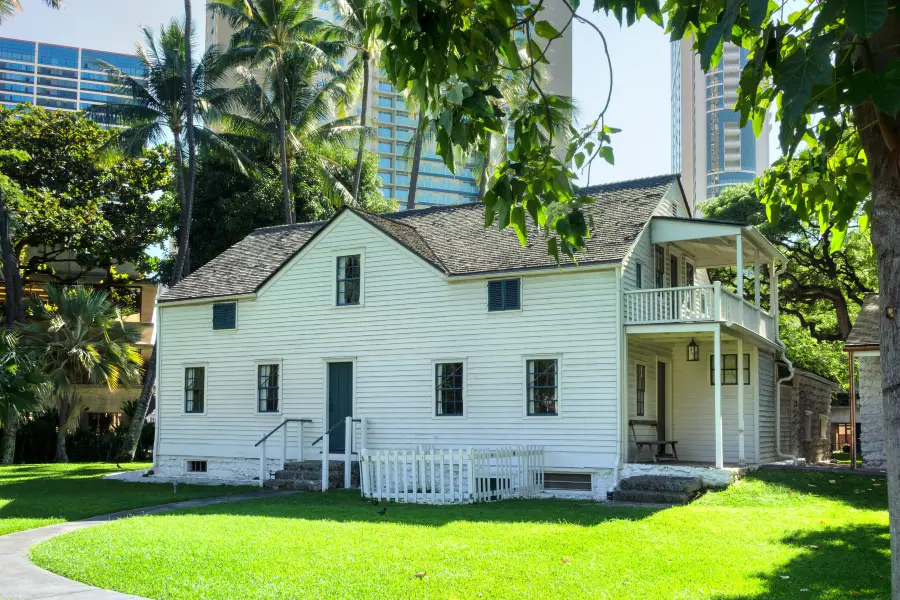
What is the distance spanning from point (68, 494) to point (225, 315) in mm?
6469

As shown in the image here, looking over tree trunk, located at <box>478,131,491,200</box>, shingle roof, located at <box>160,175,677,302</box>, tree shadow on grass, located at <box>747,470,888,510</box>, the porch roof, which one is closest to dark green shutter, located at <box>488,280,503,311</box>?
shingle roof, located at <box>160,175,677,302</box>

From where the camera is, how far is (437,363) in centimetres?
2027

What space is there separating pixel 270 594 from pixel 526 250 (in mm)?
12509

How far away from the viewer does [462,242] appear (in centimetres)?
2172

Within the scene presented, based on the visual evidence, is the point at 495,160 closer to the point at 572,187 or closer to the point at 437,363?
the point at 437,363

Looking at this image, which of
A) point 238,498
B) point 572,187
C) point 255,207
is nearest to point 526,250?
point 238,498

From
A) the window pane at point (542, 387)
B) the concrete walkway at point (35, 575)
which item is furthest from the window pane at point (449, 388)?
the concrete walkway at point (35, 575)

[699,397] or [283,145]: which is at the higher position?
[283,145]

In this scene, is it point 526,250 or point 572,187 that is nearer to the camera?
point 572,187

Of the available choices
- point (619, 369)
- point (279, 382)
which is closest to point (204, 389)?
point (279, 382)

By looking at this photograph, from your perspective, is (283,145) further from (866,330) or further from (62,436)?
(866,330)

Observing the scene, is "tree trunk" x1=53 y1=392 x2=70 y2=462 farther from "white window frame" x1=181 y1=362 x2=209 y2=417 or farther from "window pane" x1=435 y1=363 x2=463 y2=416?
"window pane" x1=435 y1=363 x2=463 y2=416

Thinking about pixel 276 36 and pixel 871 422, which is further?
pixel 276 36

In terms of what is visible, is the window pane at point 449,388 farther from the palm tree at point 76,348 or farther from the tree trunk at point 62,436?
the tree trunk at point 62,436
